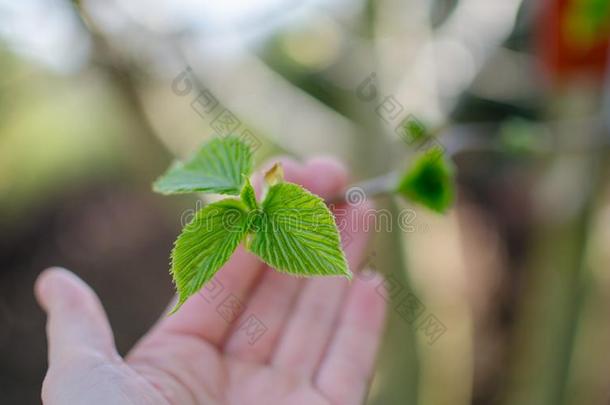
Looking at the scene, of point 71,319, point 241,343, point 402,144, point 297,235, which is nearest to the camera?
point 297,235

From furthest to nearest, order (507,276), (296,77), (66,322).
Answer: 1. (296,77)
2. (507,276)
3. (66,322)

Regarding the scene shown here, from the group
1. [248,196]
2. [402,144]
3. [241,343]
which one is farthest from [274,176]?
[402,144]

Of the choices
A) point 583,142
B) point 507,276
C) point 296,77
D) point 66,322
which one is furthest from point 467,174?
point 66,322

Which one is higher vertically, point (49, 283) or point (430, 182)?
point (430, 182)

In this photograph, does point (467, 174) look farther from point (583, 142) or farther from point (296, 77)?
point (583, 142)

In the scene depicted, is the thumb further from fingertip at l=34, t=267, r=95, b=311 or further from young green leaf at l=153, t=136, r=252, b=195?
young green leaf at l=153, t=136, r=252, b=195

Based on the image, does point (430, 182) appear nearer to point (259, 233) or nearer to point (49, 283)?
point (259, 233)

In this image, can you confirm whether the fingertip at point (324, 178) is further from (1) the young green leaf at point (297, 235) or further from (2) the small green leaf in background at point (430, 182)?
(1) the young green leaf at point (297, 235)
